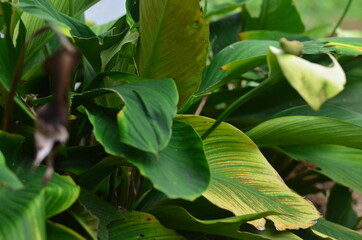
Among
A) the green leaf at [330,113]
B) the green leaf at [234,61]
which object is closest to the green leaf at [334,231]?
the green leaf at [330,113]

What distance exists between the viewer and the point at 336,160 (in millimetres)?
1262

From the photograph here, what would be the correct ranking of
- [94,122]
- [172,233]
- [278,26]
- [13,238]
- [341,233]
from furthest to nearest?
1. [278,26]
2. [341,233]
3. [172,233]
4. [94,122]
5. [13,238]

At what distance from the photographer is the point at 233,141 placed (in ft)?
3.76

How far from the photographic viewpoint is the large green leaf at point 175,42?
1098 millimetres

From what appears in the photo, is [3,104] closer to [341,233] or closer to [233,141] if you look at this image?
[233,141]

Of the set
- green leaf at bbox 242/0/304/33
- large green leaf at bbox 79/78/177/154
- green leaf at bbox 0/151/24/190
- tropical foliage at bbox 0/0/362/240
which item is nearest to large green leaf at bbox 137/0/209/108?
tropical foliage at bbox 0/0/362/240

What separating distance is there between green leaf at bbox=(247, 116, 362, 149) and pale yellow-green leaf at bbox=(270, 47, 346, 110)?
15.9 inches

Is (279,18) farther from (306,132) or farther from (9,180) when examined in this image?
(9,180)

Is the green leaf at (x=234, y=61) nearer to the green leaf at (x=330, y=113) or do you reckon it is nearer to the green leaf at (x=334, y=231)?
the green leaf at (x=330, y=113)

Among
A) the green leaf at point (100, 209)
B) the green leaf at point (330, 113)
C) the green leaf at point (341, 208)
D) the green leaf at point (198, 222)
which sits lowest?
the green leaf at point (341, 208)

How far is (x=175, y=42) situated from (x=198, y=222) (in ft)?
1.21

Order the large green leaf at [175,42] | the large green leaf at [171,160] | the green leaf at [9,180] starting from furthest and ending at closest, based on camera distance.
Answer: the large green leaf at [175,42], the large green leaf at [171,160], the green leaf at [9,180]

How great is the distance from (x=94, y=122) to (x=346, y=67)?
785mm

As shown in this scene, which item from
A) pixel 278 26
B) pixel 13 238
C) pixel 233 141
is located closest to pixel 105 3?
pixel 278 26
